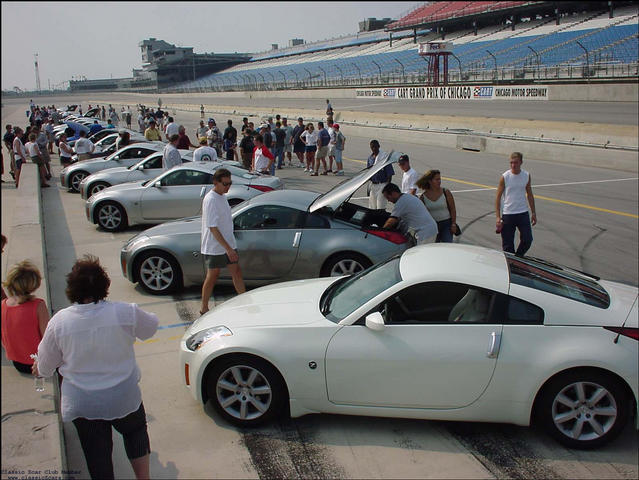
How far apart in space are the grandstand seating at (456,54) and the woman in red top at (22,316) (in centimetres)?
3993

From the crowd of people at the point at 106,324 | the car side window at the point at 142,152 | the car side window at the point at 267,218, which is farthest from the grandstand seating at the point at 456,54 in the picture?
the car side window at the point at 267,218

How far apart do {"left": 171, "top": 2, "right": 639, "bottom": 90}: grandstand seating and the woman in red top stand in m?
39.9

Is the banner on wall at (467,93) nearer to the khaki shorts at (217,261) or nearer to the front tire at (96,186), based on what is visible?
the front tire at (96,186)

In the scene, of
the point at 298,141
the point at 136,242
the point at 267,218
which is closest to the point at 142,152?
the point at 298,141

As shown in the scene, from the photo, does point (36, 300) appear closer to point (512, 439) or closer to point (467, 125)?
point (512, 439)

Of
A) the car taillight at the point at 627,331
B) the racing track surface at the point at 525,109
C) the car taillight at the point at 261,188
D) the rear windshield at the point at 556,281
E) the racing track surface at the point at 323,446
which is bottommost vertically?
the racing track surface at the point at 323,446

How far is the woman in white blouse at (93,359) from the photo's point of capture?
10.5 feet

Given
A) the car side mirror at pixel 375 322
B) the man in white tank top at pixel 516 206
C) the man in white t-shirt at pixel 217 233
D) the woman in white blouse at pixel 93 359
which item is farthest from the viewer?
the man in white tank top at pixel 516 206

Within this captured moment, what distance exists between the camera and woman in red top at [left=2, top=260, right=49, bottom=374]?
4.31 metres

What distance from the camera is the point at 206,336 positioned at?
486 cm

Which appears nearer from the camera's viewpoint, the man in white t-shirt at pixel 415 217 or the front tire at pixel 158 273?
the man in white t-shirt at pixel 415 217

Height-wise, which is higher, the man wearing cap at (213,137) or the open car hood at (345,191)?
the man wearing cap at (213,137)

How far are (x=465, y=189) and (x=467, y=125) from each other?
14.2 m

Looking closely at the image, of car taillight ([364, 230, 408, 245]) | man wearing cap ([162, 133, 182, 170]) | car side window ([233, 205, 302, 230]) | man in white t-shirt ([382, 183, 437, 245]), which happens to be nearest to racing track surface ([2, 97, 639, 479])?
car side window ([233, 205, 302, 230])
